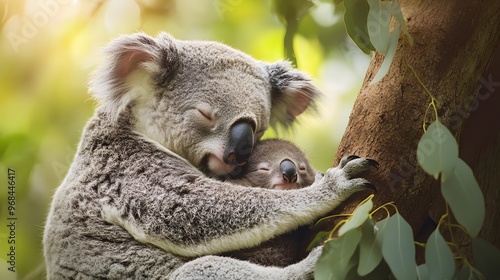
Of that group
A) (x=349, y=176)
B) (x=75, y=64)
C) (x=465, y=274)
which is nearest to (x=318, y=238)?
(x=349, y=176)

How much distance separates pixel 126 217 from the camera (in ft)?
9.01

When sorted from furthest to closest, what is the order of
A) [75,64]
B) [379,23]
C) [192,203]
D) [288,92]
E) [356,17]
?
[75,64]
[288,92]
[192,203]
[356,17]
[379,23]

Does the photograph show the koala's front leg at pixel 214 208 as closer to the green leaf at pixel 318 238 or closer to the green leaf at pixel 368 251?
the green leaf at pixel 318 238

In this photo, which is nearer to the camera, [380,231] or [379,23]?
[380,231]

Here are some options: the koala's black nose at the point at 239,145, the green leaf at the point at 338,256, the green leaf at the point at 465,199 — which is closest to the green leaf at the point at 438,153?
the green leaf at the point at 465,199

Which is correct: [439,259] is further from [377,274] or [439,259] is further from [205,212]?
[205,212]

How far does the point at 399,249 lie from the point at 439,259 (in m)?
0.14

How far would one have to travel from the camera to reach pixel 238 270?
2.46 metres

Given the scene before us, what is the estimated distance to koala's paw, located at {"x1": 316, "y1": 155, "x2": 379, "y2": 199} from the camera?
2.40 meters

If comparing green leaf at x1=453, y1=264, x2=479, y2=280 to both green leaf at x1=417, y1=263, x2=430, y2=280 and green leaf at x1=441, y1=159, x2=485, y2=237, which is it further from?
green leaf at x1=441, y1=159, x2=485, y2=237

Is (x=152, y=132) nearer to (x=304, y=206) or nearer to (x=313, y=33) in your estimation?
(x=304, y=206)

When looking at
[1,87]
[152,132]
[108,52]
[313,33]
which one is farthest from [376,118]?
[1,87]

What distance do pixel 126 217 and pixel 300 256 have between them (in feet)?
2.61

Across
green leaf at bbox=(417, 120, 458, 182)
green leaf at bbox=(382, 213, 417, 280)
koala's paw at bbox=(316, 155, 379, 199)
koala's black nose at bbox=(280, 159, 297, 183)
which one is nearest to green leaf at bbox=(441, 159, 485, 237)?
green leaf at bbox=(417, 120, 458, 182)
